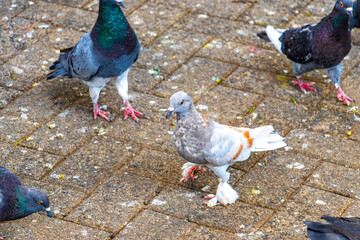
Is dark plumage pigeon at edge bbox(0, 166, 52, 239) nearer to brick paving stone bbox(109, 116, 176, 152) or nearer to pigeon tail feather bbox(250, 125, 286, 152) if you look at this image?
brick paving stone bbox(109, 116, 176, 152)

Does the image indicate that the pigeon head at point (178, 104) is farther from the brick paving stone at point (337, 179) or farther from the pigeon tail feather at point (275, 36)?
the pigeon tail feather at point (275, 36)

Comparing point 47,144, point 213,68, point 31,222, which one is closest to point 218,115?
Result: point 213,68

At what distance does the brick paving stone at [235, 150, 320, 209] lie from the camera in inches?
178

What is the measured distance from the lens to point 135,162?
4.91 metres

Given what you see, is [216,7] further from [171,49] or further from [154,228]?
[154,228]

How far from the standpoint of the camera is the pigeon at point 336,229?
3475 mm

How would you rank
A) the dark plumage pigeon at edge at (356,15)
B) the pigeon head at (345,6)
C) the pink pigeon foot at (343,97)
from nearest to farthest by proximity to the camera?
the pigeon head at (345,6) < the pink pigeon foot at (343,97) < the dark plumage pigeon at edge at (356,15)

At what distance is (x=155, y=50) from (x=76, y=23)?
1.12m

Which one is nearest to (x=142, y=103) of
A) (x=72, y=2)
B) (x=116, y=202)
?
(x=116, y=202)

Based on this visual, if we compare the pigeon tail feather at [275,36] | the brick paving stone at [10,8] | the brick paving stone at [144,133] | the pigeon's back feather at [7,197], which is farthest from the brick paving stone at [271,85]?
the brick paving stone at [10,8]

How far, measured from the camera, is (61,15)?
6988mm

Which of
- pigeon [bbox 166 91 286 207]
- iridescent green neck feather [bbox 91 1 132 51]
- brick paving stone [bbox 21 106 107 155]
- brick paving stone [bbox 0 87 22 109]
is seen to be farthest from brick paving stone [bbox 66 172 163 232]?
brick paving stone [bbox 0 87 22 109]

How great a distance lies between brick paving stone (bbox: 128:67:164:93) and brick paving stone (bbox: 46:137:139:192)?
899 millimetres

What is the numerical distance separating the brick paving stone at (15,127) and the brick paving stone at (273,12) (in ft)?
9.86
